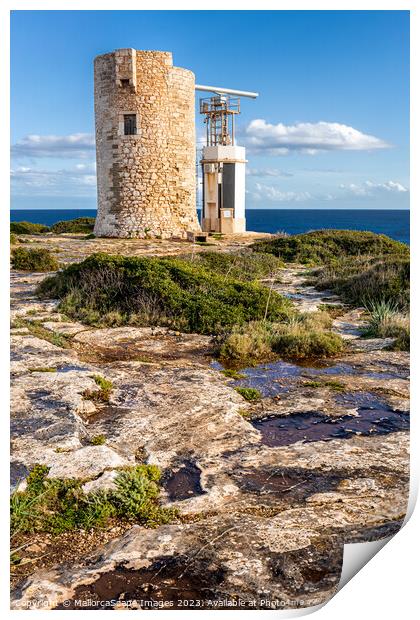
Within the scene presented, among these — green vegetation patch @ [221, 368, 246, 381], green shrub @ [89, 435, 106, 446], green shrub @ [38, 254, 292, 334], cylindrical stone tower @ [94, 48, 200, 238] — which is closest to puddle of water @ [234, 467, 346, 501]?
green shrub @ [89, 435, 106, 446]

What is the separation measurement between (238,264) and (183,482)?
9614mm

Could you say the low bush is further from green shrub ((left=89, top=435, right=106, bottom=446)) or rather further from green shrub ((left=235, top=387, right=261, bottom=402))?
green shrub ((left=89, top=435, right=106, bottom=446))

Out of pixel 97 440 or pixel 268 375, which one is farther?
pixel 268 375

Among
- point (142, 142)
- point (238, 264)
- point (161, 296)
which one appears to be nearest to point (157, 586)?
point (161, 296)

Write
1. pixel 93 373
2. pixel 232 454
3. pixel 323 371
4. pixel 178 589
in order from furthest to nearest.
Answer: pixel 323 371, pixel 93 373, pixel 232 454, pixel 178 589

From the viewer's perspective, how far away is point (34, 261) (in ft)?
42.3

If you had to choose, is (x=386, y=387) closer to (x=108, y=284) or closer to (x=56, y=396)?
(x=56, y=396)

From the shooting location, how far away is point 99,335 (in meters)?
7.65

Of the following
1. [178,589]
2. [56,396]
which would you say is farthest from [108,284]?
[178,589]

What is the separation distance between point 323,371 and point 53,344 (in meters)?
3.23

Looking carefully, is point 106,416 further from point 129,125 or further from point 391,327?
point 129,125

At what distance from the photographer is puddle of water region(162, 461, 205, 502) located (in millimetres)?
3562

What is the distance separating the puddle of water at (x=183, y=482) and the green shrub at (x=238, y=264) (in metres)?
7.68

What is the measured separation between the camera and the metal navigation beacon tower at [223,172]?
2470 cm
